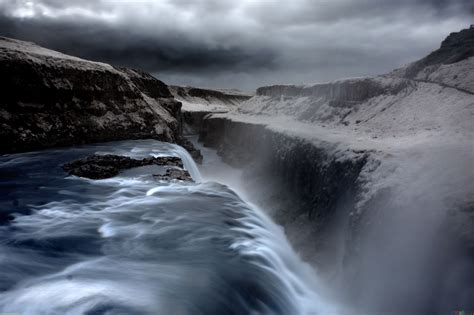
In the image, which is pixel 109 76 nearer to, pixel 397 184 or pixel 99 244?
pixel 99 244

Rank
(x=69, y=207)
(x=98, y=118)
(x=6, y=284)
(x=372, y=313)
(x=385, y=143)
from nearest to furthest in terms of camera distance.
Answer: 1. (x=6, y=284)
2. (x=372, y=313)
3. (x=69, y=207)
4. (x=385, y=143)
5. (x=98, y=118)

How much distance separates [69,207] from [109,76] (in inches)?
357

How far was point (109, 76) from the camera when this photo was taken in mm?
14484

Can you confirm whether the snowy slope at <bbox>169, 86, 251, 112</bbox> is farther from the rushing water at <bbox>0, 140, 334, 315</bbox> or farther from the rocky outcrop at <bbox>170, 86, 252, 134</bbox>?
the rushing water at <bbox>0, 140, 334, 315</bbox>

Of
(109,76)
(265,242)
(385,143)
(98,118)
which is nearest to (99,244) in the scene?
(265,242)

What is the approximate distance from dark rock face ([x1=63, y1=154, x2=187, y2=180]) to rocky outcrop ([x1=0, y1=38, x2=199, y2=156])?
2.76m

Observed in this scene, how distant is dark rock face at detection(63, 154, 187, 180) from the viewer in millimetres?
9016

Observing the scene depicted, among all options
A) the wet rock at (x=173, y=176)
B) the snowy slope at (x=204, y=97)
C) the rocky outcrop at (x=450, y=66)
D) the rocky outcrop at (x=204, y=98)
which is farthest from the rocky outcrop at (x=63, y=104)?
the snowy slope at (x=204, y=97)

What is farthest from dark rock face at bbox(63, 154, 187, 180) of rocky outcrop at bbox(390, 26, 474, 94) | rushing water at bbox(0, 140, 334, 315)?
rocky outcrop at bbox(390, 26, 474, 94)

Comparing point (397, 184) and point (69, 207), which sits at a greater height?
point (397, 184)

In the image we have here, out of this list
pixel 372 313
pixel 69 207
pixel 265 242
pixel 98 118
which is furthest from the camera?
pixel 98 118

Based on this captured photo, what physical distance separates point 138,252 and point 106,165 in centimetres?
482

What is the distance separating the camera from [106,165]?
9.44 m

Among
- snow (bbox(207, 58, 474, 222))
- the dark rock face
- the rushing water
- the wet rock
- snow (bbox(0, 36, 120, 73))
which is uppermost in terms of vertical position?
snow (bbox(0, 36, 120, 73))
